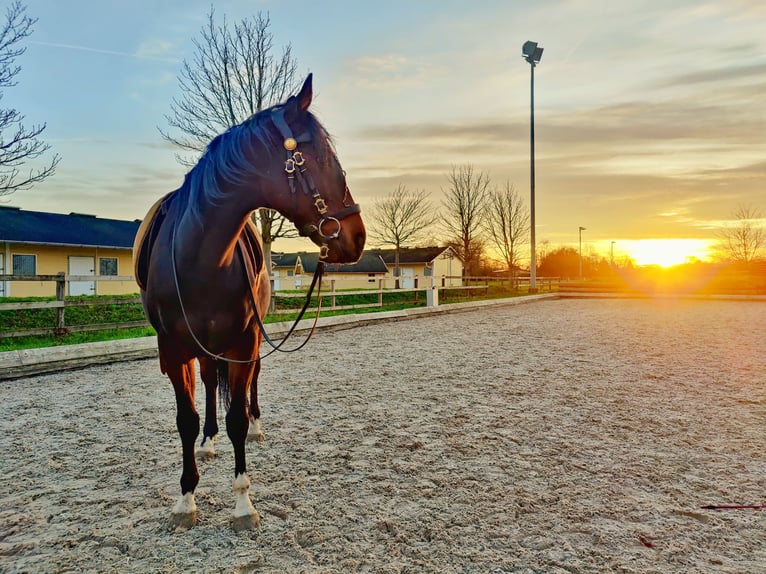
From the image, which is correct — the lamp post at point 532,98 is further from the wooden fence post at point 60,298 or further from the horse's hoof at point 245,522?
the horse's hoof at point 245,522

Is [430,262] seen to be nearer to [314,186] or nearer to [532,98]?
[532,98]

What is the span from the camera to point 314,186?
210 centimetres

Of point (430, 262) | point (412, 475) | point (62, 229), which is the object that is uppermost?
point (62, 229)

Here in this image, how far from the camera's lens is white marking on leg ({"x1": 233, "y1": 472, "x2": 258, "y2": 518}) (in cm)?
228

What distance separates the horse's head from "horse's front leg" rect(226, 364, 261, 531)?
84cm

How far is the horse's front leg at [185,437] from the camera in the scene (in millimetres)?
2303

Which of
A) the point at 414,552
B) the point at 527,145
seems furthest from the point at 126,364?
the point at 527,145

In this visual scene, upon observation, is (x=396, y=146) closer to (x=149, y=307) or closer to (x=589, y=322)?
(x=589, y=322)

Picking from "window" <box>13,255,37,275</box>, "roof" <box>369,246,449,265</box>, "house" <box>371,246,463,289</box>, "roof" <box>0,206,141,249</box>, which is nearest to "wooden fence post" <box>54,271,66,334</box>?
"roof" <box>0,206,141,249</box>

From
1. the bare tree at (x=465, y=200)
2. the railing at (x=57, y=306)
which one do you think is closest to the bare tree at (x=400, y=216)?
the bare tree at (x=465, y=200)

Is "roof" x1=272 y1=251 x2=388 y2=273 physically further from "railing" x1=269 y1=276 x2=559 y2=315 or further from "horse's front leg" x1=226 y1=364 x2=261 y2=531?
"horse's front leg" x1=226 y1=364 x2=261 y2=531

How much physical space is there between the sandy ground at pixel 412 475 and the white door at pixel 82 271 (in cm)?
1511

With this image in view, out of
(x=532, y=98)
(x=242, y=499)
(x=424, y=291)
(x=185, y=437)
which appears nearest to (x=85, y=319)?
(x=185, y=437)

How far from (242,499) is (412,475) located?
A: 1060 mm
